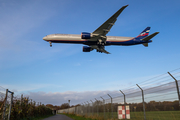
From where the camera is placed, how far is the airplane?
81.2 feet

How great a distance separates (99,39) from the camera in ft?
88.2

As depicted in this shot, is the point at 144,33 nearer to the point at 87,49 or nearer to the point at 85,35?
the point at 87,49

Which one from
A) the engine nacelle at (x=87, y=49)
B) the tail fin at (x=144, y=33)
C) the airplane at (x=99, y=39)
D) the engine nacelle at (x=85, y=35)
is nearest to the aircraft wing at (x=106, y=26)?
the airplane at (x=99, y=39)

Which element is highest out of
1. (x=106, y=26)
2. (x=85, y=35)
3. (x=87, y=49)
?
(x=106, y=26)

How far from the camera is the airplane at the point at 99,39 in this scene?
24752mm

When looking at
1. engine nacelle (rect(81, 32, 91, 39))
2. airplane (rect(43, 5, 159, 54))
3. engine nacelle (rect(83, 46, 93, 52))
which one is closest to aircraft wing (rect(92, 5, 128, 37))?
airplane (rect(43, 5, 159, 54))

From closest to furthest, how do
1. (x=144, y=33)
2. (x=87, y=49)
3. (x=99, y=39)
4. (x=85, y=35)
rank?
(x=85, y=35) < (x=99, y=39) < (x=87, y=49) < (x=144, y=33)

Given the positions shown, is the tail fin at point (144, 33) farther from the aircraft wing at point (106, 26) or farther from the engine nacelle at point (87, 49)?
the engine nacelle at point (87, 49)

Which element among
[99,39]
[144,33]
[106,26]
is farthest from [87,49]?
[144,33]

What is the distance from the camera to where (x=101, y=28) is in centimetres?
2486

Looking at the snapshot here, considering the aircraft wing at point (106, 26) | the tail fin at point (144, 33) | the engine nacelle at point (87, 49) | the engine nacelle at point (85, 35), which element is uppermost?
the tail fin at point (144, 33)

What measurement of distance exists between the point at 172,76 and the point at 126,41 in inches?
803

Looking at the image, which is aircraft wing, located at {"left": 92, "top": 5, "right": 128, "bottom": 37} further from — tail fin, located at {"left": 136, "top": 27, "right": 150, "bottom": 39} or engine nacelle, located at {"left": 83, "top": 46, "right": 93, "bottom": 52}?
tail fin, located at {"left": 136, "top": 27, "right": 150, "bottom": 39}

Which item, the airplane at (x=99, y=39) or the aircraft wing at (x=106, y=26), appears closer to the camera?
the aircraft wing at (x=106, y=26)
